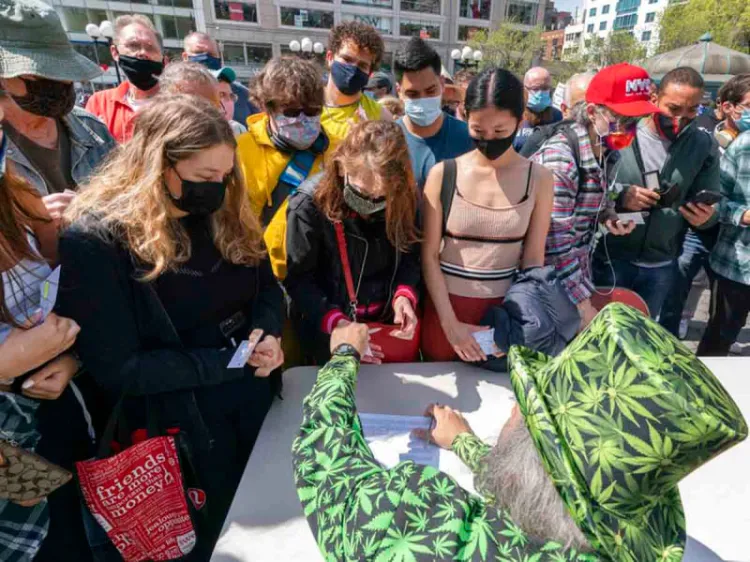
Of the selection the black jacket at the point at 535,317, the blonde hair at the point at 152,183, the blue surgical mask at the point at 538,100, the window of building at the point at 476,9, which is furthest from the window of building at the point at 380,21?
the blonde hair at the point at 152,183

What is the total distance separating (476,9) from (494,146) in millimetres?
49114

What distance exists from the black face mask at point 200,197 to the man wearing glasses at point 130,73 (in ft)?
5.52

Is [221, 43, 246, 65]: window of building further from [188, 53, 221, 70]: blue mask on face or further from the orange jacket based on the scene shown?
the orange jacket

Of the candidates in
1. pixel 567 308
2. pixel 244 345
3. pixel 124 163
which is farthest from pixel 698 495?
pixel 124 163

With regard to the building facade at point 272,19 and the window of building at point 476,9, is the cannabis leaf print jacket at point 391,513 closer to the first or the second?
the building facade at point 272,19

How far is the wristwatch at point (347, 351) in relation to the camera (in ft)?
4.92

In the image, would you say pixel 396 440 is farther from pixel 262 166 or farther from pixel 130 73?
pixel 130 73

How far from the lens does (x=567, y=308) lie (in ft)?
6.16

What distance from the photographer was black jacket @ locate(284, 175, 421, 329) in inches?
71.8

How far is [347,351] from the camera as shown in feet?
4.95

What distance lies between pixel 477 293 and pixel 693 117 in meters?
1.75

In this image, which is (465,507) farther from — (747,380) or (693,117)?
(693,117)

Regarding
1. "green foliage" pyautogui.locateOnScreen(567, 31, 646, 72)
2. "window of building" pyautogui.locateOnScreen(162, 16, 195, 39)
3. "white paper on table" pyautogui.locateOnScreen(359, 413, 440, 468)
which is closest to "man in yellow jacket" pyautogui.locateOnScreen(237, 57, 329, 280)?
"white paper on table" pyautogui.locateOnScreen(359, 413, 440, 468)

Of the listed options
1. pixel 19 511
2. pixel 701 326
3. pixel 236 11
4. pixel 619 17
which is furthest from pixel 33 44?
pixel 619 17
